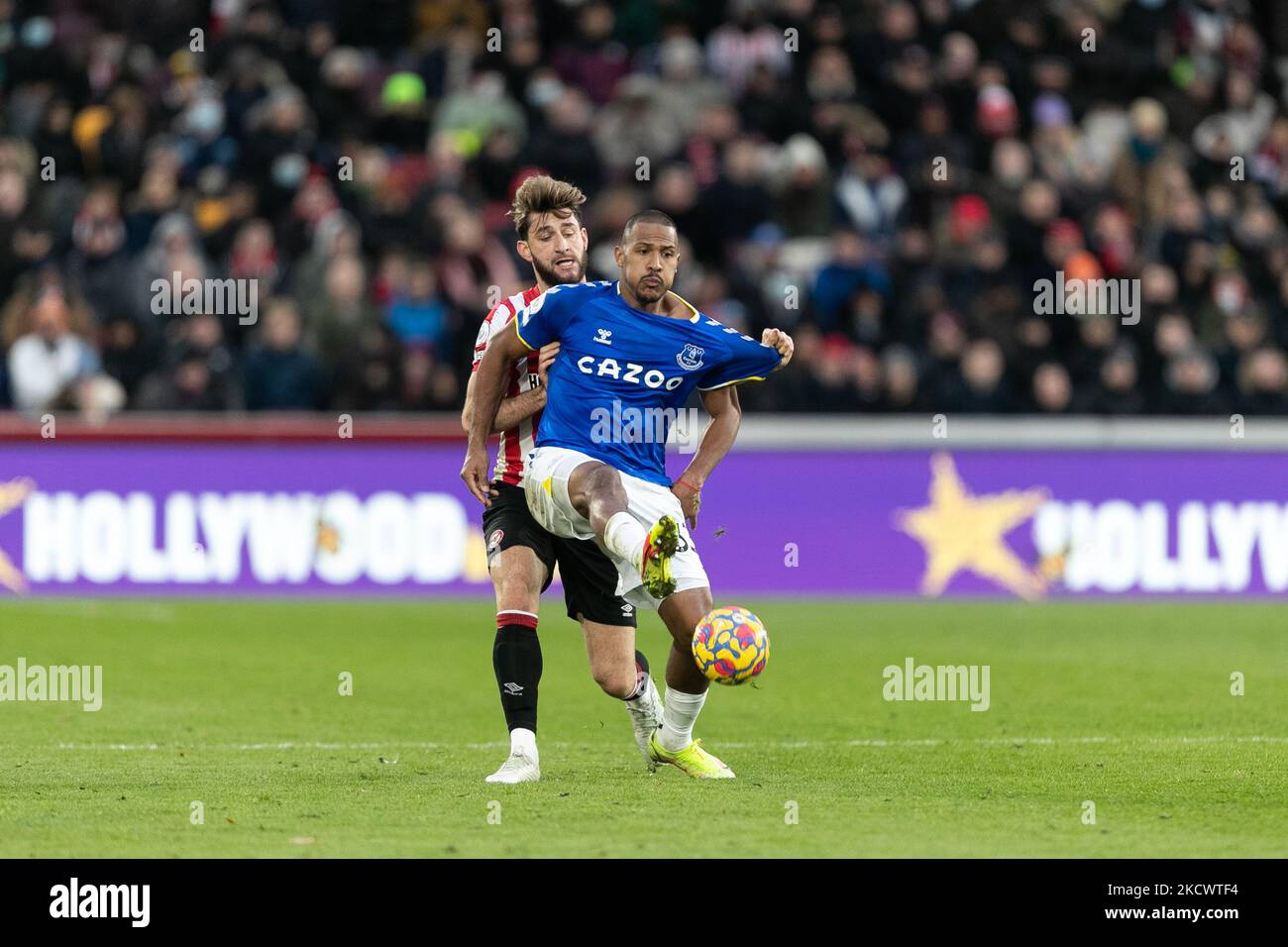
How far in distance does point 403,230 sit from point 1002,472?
5.63 meters

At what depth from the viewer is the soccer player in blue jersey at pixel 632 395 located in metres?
8.87

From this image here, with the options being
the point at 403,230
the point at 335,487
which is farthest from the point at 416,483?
the point at 403,230

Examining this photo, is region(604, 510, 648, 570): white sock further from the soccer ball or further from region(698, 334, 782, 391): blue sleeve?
region(698, 334, 782, 391): blue sleeve

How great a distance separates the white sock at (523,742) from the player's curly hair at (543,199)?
6.73 feet

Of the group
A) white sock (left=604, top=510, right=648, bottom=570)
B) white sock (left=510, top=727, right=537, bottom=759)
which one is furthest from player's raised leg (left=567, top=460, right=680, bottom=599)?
white sock (left=510, top=727, right=537, bottom=759)

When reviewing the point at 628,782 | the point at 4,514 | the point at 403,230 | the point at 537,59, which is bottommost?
the point at 628,782

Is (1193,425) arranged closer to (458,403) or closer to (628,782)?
(458,403)

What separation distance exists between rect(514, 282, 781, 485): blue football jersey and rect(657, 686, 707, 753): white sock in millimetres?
861

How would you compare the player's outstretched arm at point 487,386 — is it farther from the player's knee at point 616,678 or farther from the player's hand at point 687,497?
the player's knee at point 616,678

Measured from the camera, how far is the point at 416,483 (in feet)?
58.6

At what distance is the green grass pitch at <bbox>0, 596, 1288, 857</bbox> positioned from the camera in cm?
761

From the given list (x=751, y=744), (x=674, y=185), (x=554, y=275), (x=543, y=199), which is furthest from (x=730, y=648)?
(x=674, y=185)

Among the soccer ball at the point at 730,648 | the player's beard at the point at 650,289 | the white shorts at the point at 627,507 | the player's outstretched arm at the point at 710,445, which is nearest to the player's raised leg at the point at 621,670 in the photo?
the white shorts at the point at 627,507

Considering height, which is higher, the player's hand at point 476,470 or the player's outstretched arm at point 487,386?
the player's outstretched arm at point 487,386
